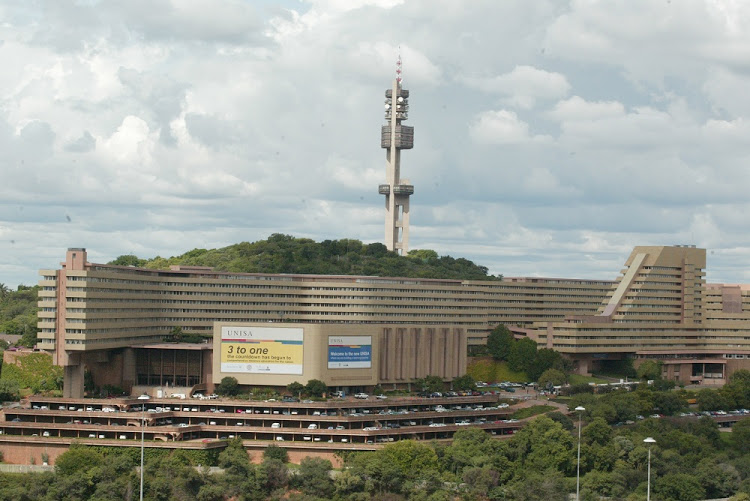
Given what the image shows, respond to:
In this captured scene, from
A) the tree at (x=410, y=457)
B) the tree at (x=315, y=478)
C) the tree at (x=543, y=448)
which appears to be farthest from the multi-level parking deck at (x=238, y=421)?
the tree at (x=543, y=448)

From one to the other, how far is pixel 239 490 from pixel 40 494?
26.1m

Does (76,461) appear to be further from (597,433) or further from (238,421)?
(597,433)

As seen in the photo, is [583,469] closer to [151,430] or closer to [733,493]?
[733,493]

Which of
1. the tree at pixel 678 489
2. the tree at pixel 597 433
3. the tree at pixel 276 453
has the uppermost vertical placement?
the tree at pixel 597 433

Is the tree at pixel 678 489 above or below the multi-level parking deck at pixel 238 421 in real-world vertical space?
below

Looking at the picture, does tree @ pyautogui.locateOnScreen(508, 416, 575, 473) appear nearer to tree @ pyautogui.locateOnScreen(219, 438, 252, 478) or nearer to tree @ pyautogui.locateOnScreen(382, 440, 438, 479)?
tree @ pyautogui.locateOnScreen(382, 440, 438, 479)

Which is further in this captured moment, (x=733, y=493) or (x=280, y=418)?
(x=280, y=418)

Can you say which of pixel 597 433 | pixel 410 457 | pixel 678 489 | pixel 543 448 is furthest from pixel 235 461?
pixel 678 489

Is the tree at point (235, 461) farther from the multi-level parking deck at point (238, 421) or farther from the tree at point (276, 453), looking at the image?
the multi-level parking deck at point (238, 421)

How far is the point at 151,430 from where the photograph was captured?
182750mm

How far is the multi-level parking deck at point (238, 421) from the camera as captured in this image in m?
186

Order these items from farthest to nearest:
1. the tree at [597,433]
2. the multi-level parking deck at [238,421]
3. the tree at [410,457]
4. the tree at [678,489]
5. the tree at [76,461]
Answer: the tree at [597,433] < the multi-level parking deck at [238,421] < the tree at [410,457] < the tree at [76,461] < the tree at [678,489]

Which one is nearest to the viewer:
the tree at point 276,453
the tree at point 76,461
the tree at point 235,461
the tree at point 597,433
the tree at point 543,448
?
the tree at point 76,461

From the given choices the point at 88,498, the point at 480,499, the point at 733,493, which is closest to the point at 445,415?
the point at 480,499
